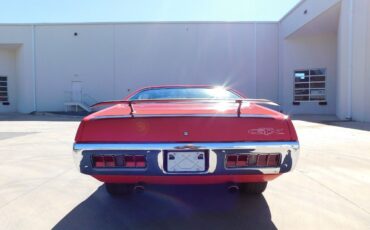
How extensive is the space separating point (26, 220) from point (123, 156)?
1.24 m

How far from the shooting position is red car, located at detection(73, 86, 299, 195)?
100 inches

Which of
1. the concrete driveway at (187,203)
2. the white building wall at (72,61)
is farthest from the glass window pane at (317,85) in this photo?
the concrete driveway at (187,203)

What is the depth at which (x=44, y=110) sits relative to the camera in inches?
941

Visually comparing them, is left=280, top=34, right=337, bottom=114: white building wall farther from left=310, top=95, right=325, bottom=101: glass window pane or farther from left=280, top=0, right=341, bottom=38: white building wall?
left=280, top=0, right=341, bottom=38: white building wall

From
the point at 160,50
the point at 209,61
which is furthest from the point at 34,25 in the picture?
the point at 209,61

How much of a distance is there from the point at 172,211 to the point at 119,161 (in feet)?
3.06

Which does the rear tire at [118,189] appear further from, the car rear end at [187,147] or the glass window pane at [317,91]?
the glass window pane at [317,91]

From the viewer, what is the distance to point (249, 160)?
2.58 metres

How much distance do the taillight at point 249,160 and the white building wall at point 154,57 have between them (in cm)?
2013

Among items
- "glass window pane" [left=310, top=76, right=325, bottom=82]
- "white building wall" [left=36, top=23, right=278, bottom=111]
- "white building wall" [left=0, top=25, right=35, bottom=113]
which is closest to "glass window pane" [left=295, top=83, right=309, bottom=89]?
"glass window pane" [left=310, top=76, right=325, bottom=82]

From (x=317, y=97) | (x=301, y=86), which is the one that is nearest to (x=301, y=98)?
(x=301, y=86)

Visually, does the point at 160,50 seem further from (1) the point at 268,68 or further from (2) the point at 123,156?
(2) the point at 123,156

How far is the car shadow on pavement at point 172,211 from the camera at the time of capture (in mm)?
2865

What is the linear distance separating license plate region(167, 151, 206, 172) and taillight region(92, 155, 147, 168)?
0.21 m
